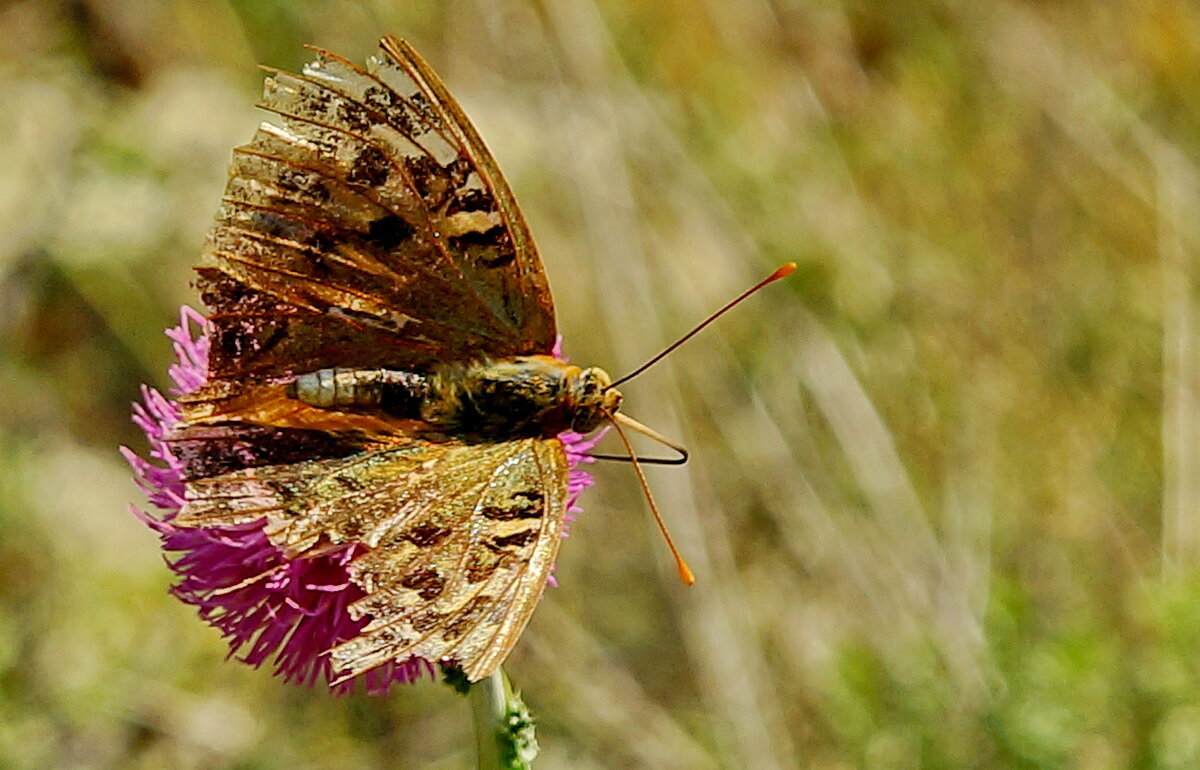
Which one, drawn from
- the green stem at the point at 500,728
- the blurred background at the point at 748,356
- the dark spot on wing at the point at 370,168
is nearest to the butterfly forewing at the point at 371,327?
the dark spot on wing at the point at 370,168

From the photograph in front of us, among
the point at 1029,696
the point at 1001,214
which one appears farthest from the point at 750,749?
the point at 1001,214

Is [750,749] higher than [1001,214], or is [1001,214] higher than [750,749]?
[1001,214]

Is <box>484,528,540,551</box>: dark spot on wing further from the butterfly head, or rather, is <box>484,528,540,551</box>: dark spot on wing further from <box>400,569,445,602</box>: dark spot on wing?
the butterfly head

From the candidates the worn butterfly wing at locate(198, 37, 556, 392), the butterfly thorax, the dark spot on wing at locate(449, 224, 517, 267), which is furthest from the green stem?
the dark spot on wing at locate(449, 224, 517, 267)

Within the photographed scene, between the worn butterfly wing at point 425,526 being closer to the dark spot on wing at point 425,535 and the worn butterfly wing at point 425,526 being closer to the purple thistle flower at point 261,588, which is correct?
the dark spot on wing at point 425,535

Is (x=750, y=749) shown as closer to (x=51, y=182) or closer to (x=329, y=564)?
(x=329, y=564)

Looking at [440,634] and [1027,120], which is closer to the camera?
[440,634]
